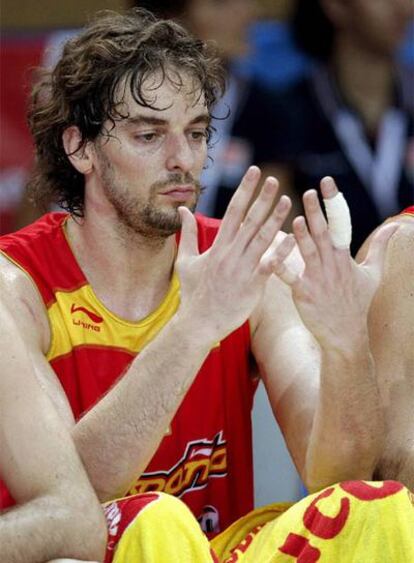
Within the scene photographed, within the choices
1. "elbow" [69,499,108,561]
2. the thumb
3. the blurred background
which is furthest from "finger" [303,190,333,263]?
the blurred background

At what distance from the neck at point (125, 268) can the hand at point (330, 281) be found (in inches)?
23.4

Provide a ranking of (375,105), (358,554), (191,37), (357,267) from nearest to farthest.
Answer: (358,554) → (357,267) → (191,37) → (375,105)

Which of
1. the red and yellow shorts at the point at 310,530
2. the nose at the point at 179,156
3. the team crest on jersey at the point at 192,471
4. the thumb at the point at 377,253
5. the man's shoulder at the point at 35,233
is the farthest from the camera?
the man's shoulder at the point at 35,233

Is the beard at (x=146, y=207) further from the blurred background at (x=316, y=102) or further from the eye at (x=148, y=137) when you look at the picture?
the blurred background at (x=316, y=102)

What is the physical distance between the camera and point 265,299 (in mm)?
3842

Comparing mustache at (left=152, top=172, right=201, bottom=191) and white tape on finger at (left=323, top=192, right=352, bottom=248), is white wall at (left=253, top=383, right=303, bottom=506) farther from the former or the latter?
white tape on finger at (left=323, top=192, right=352, bottom=248)

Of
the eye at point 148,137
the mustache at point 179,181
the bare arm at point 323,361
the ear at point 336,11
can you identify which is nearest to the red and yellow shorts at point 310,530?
the bare arm at point 323,361

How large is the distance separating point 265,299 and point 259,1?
2807 mm

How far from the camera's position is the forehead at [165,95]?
365cm

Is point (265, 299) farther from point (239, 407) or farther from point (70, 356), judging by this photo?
point (70, 356)

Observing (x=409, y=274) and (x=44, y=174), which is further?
(x=44, y=174)

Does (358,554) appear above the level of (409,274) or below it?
below

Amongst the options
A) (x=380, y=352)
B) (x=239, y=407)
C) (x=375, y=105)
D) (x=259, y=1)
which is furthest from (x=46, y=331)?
(x=259, y=1)

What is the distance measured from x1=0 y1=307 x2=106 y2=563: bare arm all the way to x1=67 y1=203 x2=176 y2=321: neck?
602 mm
